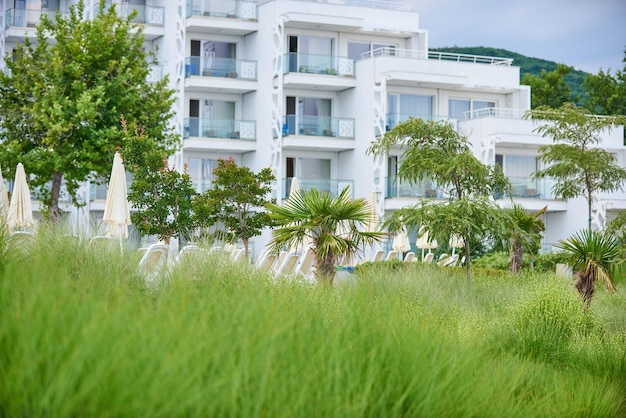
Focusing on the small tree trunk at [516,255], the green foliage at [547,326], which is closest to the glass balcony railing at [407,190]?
the small tree trunk at [516,255]

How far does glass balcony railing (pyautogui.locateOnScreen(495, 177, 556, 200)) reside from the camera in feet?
Result: 141

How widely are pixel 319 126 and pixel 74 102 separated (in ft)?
45.4

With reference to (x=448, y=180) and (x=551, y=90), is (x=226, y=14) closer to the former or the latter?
(x=448, y=180)

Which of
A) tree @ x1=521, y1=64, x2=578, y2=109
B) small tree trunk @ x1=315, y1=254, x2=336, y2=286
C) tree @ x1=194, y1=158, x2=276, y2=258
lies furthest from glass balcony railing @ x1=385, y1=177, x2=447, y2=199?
small tree trunk @ x1=315, y1=254, x2=336, y2=286

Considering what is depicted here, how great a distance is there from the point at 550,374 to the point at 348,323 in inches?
105

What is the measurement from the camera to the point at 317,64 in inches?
1652

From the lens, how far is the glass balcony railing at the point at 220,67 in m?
40.8

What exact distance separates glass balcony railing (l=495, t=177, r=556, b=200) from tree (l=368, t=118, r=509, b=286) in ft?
76.5

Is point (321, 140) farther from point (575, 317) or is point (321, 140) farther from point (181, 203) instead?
point (575, 317)

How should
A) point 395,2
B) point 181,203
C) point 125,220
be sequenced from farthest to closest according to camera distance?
point 395,2 → point 181,203 → point 125,220

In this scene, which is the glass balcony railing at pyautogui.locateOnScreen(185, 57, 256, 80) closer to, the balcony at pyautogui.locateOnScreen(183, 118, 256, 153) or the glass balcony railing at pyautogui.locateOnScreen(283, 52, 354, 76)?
the glass balcony railing at pyautogui.locateOnScreen(283, 52, 354, 76)

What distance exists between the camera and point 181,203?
72.8ft

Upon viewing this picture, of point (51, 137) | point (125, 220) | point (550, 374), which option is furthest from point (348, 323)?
point (51, 137)

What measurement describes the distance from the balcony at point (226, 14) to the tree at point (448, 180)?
22556mm
